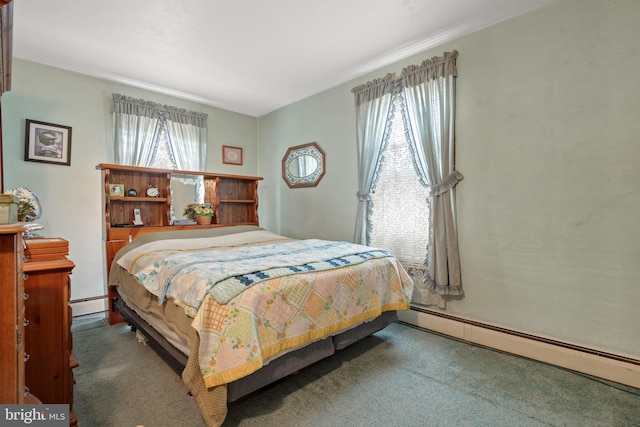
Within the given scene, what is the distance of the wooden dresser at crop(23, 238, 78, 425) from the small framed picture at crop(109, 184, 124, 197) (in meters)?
1.81

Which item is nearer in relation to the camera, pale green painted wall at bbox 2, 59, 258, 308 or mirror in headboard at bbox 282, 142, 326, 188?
pale green painted wall at bbox 2, 59, 258, 308

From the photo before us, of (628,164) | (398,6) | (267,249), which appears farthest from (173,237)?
(628,164)

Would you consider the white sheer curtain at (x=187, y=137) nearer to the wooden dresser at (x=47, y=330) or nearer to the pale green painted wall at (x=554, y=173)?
the wooden dresser at (x=47, y=330)

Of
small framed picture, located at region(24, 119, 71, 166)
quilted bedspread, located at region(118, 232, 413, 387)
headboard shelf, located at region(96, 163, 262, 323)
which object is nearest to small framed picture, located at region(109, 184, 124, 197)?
headboard shelf, located at region(96, 163, 262, 323)

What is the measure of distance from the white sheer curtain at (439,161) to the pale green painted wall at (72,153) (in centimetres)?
330

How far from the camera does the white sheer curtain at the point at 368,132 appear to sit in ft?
10.2

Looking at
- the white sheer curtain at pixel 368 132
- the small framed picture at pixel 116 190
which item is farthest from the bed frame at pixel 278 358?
the small framed picture at pixel 116 190

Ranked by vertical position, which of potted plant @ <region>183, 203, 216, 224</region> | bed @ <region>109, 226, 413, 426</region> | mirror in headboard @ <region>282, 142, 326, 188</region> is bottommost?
bed @ <region>109, 226, 413, 426</region>

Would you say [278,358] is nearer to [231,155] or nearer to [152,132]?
[152,132]

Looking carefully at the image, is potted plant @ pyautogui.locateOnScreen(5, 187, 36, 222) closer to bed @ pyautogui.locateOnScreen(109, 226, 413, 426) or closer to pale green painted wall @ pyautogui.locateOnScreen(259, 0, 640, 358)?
bed @ pyautogui.locateOnScreen(109, 226, 413, 426)

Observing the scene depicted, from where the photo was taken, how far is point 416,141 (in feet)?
9.38

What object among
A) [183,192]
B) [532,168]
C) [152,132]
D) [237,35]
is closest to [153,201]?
[183,192]

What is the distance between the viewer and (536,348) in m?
2.23

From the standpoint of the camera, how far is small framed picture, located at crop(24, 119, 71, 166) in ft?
9.62
